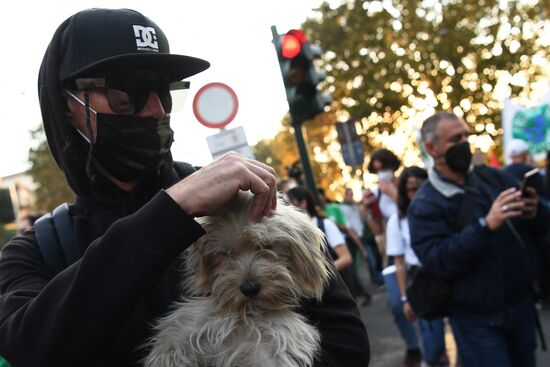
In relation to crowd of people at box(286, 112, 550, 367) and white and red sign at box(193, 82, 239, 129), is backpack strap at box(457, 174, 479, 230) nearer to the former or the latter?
crowd of people at box(286, 112, 550, 367)

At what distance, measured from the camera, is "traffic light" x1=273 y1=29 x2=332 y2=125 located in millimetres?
9008

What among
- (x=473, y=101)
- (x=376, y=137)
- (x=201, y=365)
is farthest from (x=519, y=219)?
(x=376, y=137)

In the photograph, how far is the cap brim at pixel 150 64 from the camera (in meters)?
1.82

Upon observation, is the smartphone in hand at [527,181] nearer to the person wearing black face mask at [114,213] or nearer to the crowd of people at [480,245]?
the crowd of people at [480,245]

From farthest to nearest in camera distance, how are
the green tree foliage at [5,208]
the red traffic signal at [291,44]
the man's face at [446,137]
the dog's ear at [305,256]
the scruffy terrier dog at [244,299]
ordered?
the green tree foliage at [5,208], the red traffic signal at [291,44], the man's face at [446,137], the dog's ear at [305,256], the scruffy terrier dog at [244,299]

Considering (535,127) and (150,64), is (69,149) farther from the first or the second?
(535,127)

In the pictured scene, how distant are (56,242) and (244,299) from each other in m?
0.62

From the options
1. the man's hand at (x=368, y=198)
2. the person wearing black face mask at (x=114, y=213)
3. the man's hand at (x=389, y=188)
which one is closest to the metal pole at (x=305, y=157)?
the man's hand at (x=368, y=198)

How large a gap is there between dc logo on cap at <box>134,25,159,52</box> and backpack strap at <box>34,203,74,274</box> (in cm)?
59

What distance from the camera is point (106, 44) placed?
1869 mm

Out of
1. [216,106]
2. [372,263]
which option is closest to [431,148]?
[216,106]

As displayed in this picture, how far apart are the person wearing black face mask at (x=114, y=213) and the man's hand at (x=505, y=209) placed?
2247 millimetres

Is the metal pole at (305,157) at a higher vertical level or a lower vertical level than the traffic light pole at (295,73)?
lower

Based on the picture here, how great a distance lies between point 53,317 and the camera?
58.6 inches
